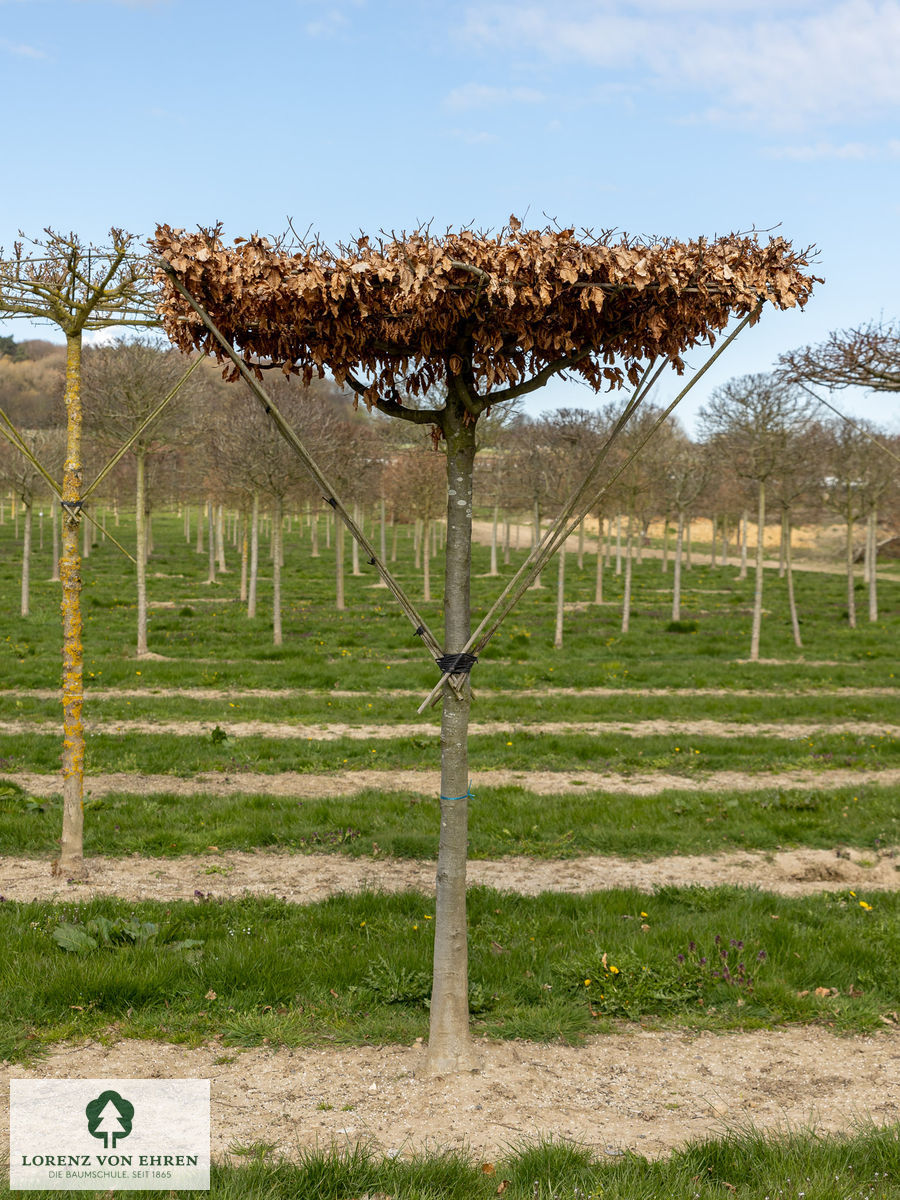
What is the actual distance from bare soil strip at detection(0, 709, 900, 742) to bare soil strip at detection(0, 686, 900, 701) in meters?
2.05

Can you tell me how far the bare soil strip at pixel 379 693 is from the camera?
666 inches

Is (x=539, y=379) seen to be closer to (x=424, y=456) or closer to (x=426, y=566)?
(x=426, y=566)

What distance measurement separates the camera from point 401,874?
8.45 m

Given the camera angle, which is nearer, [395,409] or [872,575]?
[395,409]

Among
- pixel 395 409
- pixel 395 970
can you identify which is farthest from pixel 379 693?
pixel 395 409

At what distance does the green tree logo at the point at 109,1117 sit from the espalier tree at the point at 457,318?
5.49ft

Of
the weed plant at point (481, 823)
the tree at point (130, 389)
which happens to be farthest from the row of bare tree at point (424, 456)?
the weed plant at point (481, 823)

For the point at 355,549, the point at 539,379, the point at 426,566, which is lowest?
the point at 426,566

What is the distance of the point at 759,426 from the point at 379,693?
1329cm

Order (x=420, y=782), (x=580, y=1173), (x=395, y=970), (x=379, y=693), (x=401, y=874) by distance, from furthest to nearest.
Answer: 1. (x=379, y=693)
2. (x=420, y=782)
3. (x=401, y=874)
4. (x=395, y=970)
5. (x=580, y=1173)

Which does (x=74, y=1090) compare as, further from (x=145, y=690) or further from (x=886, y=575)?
(x=886, y=575)

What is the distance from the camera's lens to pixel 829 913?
7.31 meters

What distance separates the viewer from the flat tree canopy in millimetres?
4637

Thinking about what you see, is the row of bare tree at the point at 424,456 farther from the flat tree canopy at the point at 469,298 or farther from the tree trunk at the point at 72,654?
the flat tree canopy at the point at 469,298
